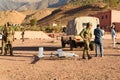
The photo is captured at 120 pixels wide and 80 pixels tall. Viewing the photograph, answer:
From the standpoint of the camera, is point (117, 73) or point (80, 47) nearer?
point (117, 73)

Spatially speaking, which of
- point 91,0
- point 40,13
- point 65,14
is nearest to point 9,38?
point 65,14

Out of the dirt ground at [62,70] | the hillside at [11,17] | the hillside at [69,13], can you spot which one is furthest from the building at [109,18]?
the hillside at [11,17]

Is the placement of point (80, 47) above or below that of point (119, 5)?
below

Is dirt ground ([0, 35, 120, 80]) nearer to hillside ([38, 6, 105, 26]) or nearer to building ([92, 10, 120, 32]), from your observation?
building ([92, 10, 120, 32])

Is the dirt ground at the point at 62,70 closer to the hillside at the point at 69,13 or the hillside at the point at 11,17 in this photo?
the hillside at the point at 69,13

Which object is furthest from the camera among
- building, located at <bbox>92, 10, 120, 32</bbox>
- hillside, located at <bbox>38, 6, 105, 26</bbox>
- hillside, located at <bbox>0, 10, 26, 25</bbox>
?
hillside, located at <bbox>0, 10, 26, 25</bbox>

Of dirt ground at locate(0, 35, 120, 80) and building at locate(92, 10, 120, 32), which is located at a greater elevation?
→ building at locate(92, 10, 120, 32)

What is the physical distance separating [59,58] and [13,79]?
667 centimetres

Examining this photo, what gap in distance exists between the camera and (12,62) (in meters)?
18.8

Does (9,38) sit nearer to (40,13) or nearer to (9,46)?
(9,46)

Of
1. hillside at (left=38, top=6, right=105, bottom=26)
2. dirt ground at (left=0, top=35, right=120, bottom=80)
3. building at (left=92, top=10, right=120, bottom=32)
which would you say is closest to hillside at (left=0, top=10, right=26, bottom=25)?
hillside at (left=38, top=6, right=105, bottom=26)

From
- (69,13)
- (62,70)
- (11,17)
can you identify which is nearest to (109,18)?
(62,70)

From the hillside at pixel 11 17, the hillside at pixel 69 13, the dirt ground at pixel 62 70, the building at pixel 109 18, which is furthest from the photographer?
the hillside at pixel 11 17

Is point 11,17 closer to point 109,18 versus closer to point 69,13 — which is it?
point 69,13
